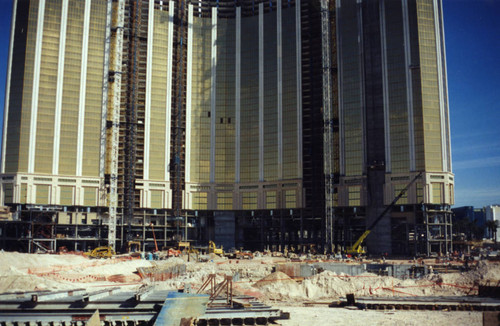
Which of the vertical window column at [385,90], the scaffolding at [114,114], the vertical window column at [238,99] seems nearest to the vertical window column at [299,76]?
the vertical window column at [238,99]

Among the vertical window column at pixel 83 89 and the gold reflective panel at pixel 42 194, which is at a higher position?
the vertical window column at pixel 83 89

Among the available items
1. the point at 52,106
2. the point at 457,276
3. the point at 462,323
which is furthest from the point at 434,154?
the point at 52,106

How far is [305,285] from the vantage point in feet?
226

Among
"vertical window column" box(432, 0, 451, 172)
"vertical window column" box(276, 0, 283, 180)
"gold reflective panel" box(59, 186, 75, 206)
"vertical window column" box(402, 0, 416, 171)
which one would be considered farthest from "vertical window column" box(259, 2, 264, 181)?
"gold reflective panel" box(59, 186, 75, 206)

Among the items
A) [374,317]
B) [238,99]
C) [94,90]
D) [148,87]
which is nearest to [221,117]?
[238,99]

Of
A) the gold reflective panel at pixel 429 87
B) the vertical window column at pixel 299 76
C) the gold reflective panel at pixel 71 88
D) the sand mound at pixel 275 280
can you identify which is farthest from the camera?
the vertical window column at pixel 299 76

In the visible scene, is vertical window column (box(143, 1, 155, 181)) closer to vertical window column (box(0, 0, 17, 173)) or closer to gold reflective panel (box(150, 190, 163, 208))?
gold reflective panel (box(150, 190, 163, 208))

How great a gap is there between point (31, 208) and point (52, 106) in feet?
98.9

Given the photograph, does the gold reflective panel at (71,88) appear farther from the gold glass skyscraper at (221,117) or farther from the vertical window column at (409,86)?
the vertical window column at (409,86)

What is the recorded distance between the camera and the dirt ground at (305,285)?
171ft

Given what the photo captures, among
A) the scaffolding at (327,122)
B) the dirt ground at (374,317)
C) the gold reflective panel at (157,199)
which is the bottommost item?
the dirt ground at (374,317)

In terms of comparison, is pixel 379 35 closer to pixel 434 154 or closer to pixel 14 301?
pixel 434 154

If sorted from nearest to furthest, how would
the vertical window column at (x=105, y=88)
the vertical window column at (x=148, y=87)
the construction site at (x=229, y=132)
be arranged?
the construction site at (x=229, y=132) → the vertical window column at (x=105, y=88) → the vertical window column at (x=148, y=87)

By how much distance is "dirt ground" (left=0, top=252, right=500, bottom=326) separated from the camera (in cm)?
5212
